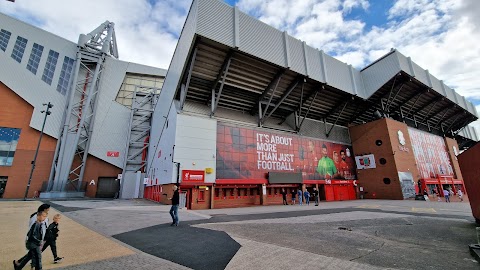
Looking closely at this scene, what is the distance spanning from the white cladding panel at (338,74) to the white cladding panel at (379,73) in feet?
12.1

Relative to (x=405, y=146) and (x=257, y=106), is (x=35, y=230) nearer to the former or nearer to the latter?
(x=257, y=106)

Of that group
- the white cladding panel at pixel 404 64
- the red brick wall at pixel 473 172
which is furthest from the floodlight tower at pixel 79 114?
the white cladding panel at pixel 404 64

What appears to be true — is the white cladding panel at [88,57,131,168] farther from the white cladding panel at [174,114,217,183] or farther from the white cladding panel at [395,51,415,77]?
the white cladding panel at [395,51,415,77]

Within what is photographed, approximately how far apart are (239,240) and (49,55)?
42608mm

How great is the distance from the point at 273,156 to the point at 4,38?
41436 mm

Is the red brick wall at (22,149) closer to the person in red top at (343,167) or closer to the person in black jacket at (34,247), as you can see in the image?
the person in black jacket at (34,247)

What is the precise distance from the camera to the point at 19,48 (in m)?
30.6

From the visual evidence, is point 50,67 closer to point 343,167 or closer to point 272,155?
point 272,155

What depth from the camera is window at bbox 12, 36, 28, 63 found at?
99.1ft

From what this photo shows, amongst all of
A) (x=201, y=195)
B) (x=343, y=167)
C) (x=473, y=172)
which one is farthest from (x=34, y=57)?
(x=343, y=167)

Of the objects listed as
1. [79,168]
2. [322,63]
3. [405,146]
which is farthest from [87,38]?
[405,146]

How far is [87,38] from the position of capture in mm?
35750

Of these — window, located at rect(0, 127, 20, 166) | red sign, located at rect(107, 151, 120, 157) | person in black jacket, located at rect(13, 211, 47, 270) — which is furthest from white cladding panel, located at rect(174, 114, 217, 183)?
window, located at rect(0, 127, 20, 166)

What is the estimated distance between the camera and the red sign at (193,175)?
19.7 metres
